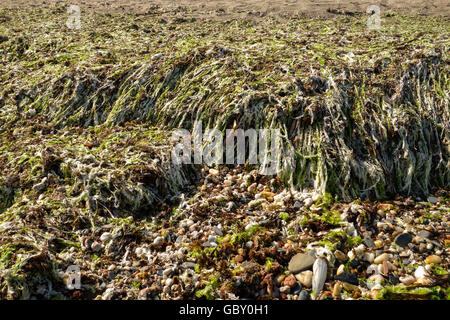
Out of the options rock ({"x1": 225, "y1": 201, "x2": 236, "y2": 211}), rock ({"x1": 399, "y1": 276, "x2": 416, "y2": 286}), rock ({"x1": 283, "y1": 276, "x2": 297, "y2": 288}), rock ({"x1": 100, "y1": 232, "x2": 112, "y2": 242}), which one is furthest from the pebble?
rock ({"x1": 100, "y1": 232, "x2": 112, "y2": 242})

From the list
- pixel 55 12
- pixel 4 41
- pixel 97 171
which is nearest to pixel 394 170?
pixel 97 171

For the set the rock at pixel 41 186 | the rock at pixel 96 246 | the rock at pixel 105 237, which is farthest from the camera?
the rock at pixel 41 186

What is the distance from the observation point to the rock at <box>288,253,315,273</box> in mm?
3936

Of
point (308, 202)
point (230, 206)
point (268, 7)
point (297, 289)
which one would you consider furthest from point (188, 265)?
point (268, 7)

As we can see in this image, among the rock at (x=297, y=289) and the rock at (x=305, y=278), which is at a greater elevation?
the rock at (x=305, y=278)

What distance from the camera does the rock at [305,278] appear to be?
149 inches

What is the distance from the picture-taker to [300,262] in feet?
13.1

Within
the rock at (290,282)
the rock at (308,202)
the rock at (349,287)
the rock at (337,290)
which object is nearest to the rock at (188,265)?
the rock at (290,282)

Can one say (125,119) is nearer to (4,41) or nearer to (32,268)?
(32,268)

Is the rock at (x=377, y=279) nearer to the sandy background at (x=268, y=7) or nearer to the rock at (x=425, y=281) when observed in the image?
the rock at (x=425, y=281)

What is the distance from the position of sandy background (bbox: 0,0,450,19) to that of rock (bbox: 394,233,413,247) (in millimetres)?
8393

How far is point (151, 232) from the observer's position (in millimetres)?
4645

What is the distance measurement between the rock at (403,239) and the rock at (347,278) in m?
0.83

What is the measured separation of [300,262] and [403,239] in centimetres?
135
